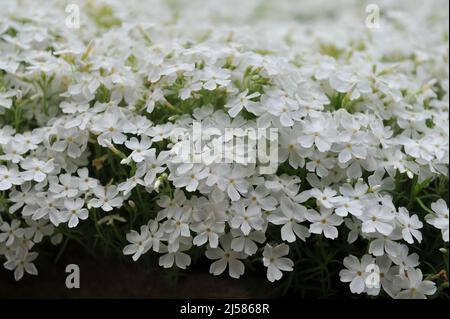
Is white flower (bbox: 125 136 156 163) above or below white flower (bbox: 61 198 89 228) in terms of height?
above

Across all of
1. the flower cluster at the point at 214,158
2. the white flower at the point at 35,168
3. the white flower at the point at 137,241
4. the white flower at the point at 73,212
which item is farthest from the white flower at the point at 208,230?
the white flower at the point at 35,168

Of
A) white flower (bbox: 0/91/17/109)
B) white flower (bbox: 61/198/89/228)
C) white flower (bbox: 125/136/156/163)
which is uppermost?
white flower (bbox: 0/91/17/109)

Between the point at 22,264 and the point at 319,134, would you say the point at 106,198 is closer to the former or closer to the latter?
the point at 22,264

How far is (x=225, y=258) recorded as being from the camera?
4.25ft

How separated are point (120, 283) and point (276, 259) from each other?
0.44 meters

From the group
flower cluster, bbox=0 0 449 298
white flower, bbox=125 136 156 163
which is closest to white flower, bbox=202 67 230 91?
flower cluster, bbox=0 0 449 298

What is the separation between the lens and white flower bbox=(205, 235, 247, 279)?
1.29 m

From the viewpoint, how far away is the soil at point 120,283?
142cm

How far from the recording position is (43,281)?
1510mm

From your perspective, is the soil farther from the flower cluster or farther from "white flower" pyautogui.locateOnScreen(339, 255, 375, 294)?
"white flower" pyautogui.locateOnScreen(339, 255, 375, 294)

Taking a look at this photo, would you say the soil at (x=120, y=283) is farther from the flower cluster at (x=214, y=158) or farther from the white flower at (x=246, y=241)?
the white flower at (x=246, y=241)

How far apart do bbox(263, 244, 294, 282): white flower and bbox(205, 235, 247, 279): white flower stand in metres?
0.05

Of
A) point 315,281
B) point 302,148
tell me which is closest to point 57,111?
point 302,148

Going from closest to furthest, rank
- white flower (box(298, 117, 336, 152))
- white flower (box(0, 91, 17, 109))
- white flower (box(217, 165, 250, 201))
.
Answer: white flower (box(217, 165, 250, 201)) < white flower (box(298, 117, 336, 152)) < white flower (box(0, 91, 17, 109))
